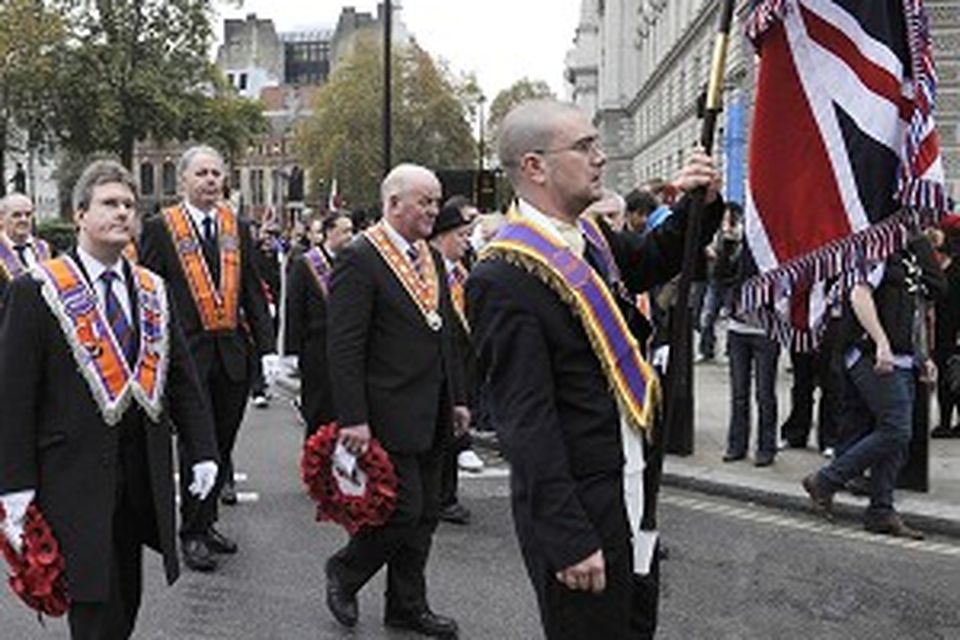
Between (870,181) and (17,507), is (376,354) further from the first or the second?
(870,181)

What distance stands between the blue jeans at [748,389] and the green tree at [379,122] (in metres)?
56.0

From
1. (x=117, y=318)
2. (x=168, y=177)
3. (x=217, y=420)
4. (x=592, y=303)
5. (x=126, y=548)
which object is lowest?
(x=126, y=548)

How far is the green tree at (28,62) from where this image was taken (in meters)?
45.8

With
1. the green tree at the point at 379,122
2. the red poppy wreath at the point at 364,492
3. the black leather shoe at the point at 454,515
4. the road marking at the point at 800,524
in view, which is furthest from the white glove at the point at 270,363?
the green tree at the point at 379,122

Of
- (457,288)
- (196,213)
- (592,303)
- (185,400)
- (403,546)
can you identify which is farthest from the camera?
(457,288)

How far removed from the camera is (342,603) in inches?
221

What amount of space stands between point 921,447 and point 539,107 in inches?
232

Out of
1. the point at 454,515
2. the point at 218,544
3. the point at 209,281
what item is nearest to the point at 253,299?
the point at 209,281

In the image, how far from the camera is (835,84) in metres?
4.04

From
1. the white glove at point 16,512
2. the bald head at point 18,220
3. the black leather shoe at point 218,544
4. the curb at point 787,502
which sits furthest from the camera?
the bald head at point 18,220

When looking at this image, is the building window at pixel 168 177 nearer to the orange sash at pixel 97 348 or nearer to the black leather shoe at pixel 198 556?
the black leather shoe at pixel 198 556

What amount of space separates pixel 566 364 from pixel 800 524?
16.1 ft

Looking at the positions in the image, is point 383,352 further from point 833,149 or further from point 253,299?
point 833,149

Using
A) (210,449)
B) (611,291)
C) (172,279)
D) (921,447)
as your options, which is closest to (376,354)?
(210,449)
